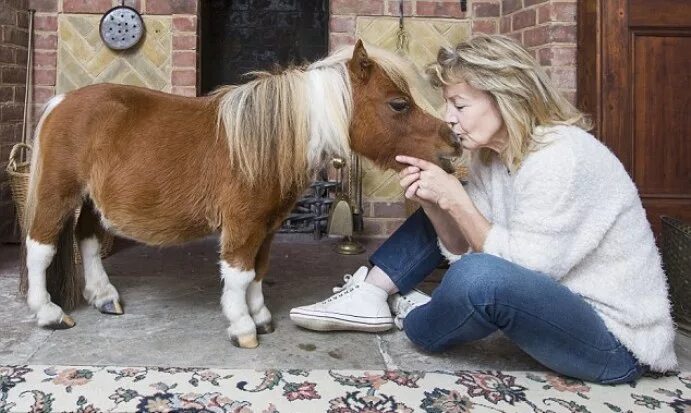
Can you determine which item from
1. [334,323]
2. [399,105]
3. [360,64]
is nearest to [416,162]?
[399,105]

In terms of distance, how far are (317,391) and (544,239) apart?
2.05ft

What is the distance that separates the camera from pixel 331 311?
173 cm

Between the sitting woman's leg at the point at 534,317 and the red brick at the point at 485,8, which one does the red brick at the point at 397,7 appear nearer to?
the red brick at the point at 485,8

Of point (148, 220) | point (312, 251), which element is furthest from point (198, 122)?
point (312, 251)

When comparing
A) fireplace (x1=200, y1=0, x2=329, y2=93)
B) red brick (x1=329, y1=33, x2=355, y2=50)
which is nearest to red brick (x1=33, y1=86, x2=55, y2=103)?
fireplace (x1=200, y1=0, x2=329, y2=93)

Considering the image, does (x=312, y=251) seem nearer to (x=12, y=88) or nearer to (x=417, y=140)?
(x=417, y=140)

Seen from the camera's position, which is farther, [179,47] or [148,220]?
[179,47]

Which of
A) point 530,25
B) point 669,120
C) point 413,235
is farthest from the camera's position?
point 530,25

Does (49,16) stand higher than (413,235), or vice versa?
(49,16)

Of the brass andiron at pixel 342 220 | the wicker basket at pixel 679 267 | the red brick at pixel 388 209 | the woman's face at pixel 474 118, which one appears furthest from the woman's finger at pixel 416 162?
the red brick at pixel 388 209

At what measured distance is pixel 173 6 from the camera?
9.70ft

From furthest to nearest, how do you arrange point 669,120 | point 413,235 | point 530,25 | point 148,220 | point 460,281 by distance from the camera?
1. point 530,25
2. point 669,120
3. point 413,235
4. point 148,220
5. point 460,281

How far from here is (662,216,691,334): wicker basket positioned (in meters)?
1.81

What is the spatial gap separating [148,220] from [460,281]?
0.89 m
